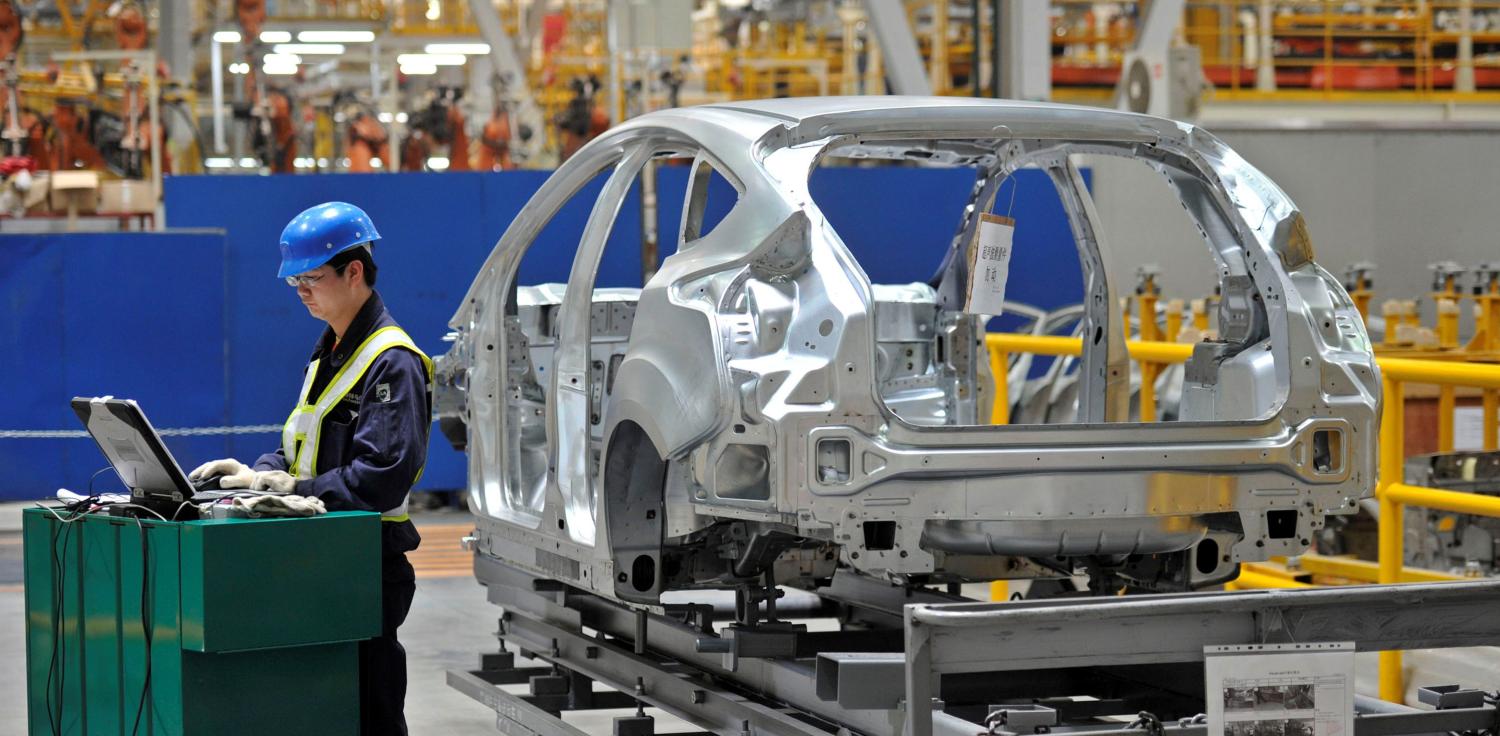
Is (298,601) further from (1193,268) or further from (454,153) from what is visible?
(454,153)

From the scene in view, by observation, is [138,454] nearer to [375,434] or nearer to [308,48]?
[375,434]

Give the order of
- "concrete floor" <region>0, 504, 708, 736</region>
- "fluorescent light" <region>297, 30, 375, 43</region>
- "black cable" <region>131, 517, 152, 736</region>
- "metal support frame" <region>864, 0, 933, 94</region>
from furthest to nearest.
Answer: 1. "fluorescent light" <region>297, 30, 375, 43</region>
2. "metal support frame" <region>864, 0, 933, 94</region>
3. "concrete floor" <region>0, 504, 708, 736</region>
4. "black cable" <region>131, 517, 152, 736</region>

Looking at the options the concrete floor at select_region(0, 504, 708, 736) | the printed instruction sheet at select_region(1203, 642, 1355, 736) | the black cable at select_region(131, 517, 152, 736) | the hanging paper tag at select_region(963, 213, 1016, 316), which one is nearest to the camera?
the printed instruction sheet at select_region(1203, 642, 1355, 736)

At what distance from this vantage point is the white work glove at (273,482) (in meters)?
4.39

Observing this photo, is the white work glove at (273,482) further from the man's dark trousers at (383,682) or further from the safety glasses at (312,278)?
the safety glasses at (312,278)

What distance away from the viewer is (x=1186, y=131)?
16.3 ft

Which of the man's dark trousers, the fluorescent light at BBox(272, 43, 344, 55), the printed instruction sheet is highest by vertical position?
the fluorescent light at BBox(272, 43, 344, 55)

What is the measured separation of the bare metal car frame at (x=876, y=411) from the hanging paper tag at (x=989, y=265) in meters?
0.31

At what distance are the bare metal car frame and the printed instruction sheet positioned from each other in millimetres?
737

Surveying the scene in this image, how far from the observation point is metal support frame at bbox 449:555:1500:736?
3.68 meters

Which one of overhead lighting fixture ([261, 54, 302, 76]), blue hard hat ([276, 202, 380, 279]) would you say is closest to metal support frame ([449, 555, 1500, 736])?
blue hard hat ([276, 202, 380, 279])

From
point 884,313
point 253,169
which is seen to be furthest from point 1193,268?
point 884,313

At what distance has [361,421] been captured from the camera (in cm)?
464

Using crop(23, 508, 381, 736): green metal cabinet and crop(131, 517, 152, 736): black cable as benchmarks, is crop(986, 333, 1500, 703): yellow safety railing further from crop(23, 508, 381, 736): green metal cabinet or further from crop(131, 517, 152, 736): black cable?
crop(131, 517, 152, 736): black cable
